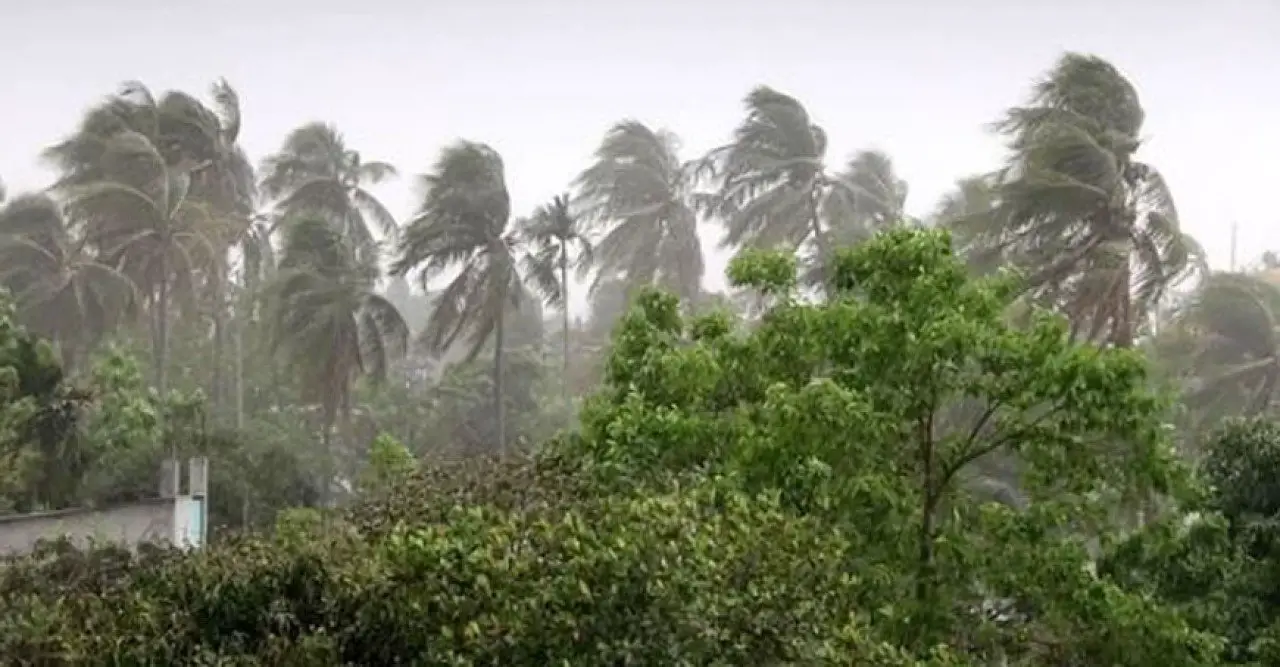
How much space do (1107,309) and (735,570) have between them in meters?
6.96

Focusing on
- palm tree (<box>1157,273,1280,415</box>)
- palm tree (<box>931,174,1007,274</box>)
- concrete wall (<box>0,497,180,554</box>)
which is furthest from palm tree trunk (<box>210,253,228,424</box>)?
palm tree (<box>1157,273,1280,415</box>)

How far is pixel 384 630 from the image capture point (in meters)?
2.94

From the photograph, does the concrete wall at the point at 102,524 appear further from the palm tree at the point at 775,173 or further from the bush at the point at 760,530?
the palm tree at the point at 775,173

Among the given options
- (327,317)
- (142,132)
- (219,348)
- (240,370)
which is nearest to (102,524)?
(327,317)

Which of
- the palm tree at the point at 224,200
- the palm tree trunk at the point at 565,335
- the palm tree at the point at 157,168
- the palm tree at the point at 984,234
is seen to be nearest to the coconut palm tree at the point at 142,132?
the palm tree at the point at 157,168

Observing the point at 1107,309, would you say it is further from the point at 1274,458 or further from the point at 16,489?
the point at 16,489

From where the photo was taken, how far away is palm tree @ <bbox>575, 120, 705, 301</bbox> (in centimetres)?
1480

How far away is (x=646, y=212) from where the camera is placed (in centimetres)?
1492

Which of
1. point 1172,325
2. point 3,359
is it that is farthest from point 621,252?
point 3,359

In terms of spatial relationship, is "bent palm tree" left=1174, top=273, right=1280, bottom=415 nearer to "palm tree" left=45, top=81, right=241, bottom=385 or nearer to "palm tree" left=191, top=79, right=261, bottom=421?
"palm tree" left=191, top=79, right=261, bottom=421

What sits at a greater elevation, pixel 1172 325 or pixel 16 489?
pixel 1172 325

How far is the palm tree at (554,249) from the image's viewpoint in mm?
12969

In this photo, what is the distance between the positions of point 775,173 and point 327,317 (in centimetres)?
444

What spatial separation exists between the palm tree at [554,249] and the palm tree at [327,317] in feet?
4.54
